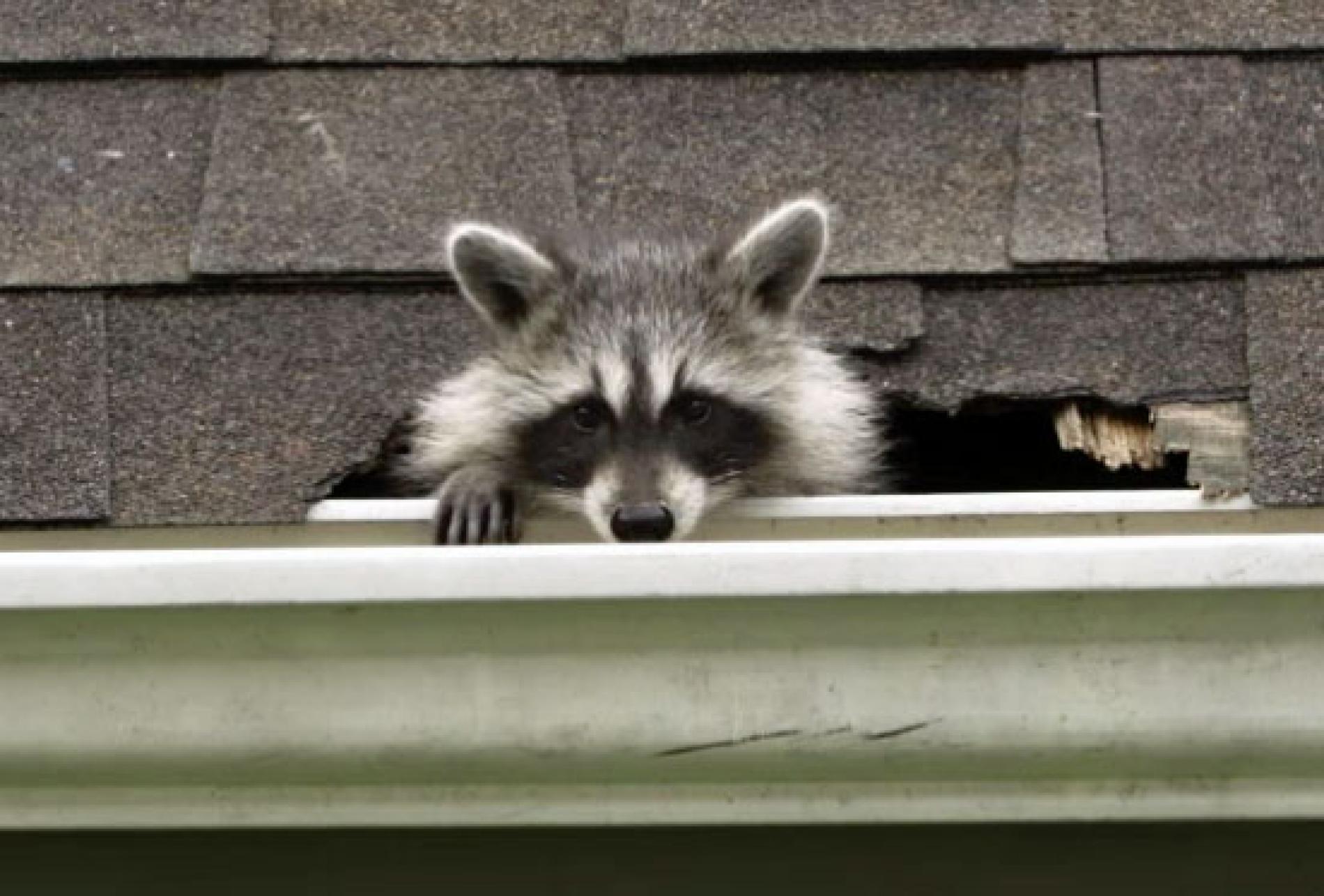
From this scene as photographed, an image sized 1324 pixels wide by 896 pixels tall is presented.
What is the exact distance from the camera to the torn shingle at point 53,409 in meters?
3.34

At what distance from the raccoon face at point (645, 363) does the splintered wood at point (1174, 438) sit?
0.81 metres

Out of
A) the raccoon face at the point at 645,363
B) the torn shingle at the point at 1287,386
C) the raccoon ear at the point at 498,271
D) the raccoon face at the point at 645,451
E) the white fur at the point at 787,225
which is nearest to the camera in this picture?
the torn shingle at the point at 1287,386

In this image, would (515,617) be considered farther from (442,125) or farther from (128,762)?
(442,125)

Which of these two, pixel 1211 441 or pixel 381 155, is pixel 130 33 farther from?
pixel 1211 441

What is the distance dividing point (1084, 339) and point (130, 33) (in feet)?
4.89

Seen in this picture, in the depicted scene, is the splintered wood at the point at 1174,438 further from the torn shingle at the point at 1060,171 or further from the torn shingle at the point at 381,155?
the torn shingle at the point at 381,155

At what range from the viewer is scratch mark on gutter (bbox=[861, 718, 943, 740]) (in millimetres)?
2646

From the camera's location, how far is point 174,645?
268 cm

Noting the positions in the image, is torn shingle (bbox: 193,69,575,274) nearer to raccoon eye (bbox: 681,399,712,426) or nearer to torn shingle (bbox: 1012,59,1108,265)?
torn shingle (bbox: 1012,59,1108,265)

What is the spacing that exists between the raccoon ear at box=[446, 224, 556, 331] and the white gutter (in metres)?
1.27

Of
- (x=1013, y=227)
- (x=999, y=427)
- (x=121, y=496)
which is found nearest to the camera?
(x=121, y=496)

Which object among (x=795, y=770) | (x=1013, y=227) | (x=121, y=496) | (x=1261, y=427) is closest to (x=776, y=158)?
(x=1013, y=227)

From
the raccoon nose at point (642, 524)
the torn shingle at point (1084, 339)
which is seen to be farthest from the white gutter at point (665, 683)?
the raccoon nose at point (642, 524)

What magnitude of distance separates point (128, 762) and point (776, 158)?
5.09 feet
